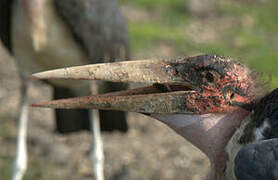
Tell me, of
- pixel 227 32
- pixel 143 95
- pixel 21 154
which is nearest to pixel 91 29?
pixel 21 154

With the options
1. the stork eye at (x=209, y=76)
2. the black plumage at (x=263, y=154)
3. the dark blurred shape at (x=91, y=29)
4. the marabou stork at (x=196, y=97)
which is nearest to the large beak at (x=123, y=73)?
the marabou stork at (x=196, y=97)

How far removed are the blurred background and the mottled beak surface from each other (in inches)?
12.4

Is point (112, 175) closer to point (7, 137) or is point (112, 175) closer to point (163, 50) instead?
point (7, 137)

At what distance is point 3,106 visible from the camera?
222 inches

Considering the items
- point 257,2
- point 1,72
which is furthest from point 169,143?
point 257,2

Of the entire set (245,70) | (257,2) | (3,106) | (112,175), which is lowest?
(112,175)

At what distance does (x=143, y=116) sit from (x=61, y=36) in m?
1.64

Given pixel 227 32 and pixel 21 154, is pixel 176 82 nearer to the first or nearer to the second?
pixel 21 154

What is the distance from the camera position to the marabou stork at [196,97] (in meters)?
2.35

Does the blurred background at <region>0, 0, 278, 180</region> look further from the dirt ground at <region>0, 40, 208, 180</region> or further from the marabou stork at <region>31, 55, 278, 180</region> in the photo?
the marabou stork at <region>31, 55, 278, 180</region>

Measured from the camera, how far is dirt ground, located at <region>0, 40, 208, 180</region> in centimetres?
468

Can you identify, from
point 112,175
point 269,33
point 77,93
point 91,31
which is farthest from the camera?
point 269,33

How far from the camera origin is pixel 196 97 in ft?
7.81

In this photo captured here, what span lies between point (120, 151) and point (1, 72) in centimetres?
210
